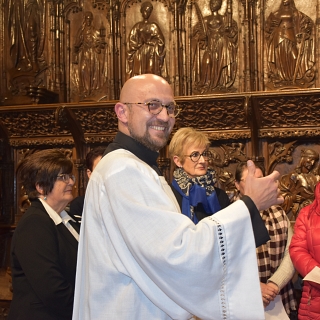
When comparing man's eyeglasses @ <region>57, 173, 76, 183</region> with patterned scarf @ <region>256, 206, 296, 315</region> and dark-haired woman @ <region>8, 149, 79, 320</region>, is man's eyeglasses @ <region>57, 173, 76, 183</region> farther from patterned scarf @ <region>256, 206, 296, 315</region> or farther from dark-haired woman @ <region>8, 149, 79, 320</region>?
patterned scarf @ <region>256, 206, 296, 315</region>

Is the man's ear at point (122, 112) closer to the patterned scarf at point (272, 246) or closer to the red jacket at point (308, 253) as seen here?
the patterned scarf at point (272, 246)

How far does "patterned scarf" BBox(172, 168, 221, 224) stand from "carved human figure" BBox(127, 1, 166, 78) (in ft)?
10.8

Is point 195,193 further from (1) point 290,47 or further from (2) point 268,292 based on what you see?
(1) point 290,47

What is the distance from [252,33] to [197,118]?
123cm

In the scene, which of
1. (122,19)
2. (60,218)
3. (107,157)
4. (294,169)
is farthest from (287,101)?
(107,157)

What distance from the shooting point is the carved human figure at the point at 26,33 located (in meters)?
7.09

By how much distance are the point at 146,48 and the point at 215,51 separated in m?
0.87

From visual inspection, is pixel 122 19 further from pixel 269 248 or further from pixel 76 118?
pixel 269 248

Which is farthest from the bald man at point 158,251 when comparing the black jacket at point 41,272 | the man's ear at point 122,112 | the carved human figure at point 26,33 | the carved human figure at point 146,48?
the carved human figure at point 26,33

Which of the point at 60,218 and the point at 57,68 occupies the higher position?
the point at 57,68

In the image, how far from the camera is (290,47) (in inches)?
248

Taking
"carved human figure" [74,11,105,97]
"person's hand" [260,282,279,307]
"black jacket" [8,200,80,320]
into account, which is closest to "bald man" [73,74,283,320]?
"black jacket" [8,200,80,320]

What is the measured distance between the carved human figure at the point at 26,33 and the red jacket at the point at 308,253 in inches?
174

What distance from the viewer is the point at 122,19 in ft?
22.6
